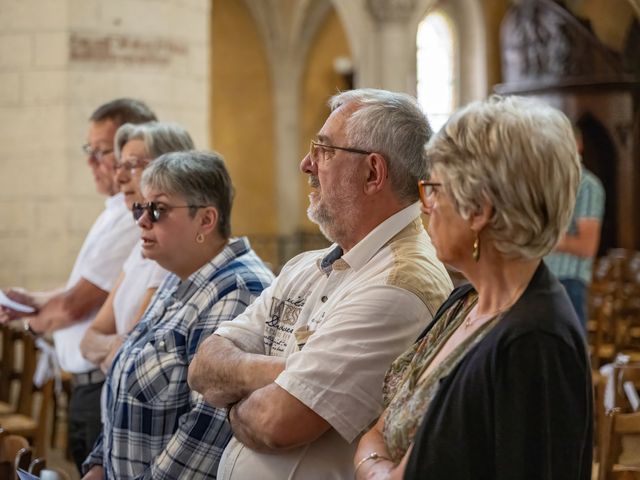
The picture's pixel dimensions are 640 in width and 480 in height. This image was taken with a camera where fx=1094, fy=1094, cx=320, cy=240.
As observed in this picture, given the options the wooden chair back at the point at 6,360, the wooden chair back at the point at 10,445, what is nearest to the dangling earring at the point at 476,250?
the wooden chair back at the point at 10,445

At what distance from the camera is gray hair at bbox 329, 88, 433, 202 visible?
2502mm

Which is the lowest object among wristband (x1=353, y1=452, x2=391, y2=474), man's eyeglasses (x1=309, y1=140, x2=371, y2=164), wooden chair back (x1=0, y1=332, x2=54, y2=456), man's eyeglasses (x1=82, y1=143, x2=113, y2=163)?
wooden chair back (x1=0, y1=332, x2=54, y2=456)

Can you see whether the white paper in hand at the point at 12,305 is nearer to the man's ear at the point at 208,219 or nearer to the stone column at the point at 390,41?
the man's ear at the point at 208,219

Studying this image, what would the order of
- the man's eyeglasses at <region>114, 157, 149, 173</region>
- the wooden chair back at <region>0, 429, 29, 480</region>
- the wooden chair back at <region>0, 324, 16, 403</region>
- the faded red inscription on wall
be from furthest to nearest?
1. the faded red inscription on wall
2. the wooden chair back at <region>0, 324, 16, 403</region>
3. the man's eyeglasses at <region>114, 157, 149, 173</region>
4. the wooden chair back at <region>0, 429, 29, 480</region>

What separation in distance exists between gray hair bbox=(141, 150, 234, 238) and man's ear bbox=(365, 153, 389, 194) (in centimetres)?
85

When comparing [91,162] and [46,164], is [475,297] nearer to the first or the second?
[91,162]

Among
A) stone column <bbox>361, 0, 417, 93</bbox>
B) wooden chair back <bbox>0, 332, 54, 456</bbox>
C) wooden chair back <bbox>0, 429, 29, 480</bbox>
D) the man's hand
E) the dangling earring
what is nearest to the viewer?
the dangling earring

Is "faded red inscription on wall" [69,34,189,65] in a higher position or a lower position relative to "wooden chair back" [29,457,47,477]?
higher

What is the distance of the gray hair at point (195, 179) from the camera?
3.21 m

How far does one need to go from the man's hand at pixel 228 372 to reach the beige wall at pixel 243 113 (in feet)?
47.4

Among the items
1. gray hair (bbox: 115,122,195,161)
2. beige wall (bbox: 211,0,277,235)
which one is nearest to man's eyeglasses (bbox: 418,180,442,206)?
gray hair (bbox: 115,122,195,161)

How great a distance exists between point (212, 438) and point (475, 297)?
1.05 metres

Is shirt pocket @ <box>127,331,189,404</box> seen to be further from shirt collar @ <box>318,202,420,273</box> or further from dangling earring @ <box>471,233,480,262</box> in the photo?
dangling earring @ <box>471,233,480,262</box>

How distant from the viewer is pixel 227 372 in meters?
2.54
